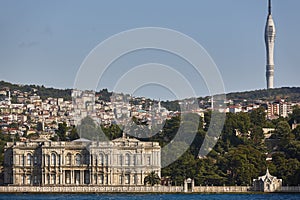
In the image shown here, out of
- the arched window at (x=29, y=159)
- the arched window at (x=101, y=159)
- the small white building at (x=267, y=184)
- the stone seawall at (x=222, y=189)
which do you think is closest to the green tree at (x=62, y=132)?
the arched window at (x=29, y=159)

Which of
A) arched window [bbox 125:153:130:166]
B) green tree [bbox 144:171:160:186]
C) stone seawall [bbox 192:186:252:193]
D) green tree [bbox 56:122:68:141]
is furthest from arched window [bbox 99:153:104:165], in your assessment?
green tree [bbox 56:122:68:141]

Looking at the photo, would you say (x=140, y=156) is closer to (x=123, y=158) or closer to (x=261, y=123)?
(x=123, y=158)

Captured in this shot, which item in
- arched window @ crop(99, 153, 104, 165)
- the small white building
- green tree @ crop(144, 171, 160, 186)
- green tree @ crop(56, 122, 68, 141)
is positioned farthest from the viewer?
green tree @ crop(56, 122, 68, 141)

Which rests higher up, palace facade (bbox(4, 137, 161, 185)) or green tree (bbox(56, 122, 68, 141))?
green tree (bbox(56, 122, 68, 141))

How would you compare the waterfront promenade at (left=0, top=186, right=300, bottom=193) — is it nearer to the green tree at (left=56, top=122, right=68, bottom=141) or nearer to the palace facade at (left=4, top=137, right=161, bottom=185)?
the palace facade at (left=4, top=137, right=161, bottom=185)

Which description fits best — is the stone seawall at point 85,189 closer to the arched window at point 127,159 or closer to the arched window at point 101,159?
the arched window at point 127,159

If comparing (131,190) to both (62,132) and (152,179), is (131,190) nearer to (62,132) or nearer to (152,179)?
(152,179)

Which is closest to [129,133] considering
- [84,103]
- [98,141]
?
[98,141]

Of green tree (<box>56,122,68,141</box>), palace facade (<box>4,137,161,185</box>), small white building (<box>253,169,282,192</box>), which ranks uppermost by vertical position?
green tree (<box>56,122,68,141</box>)
